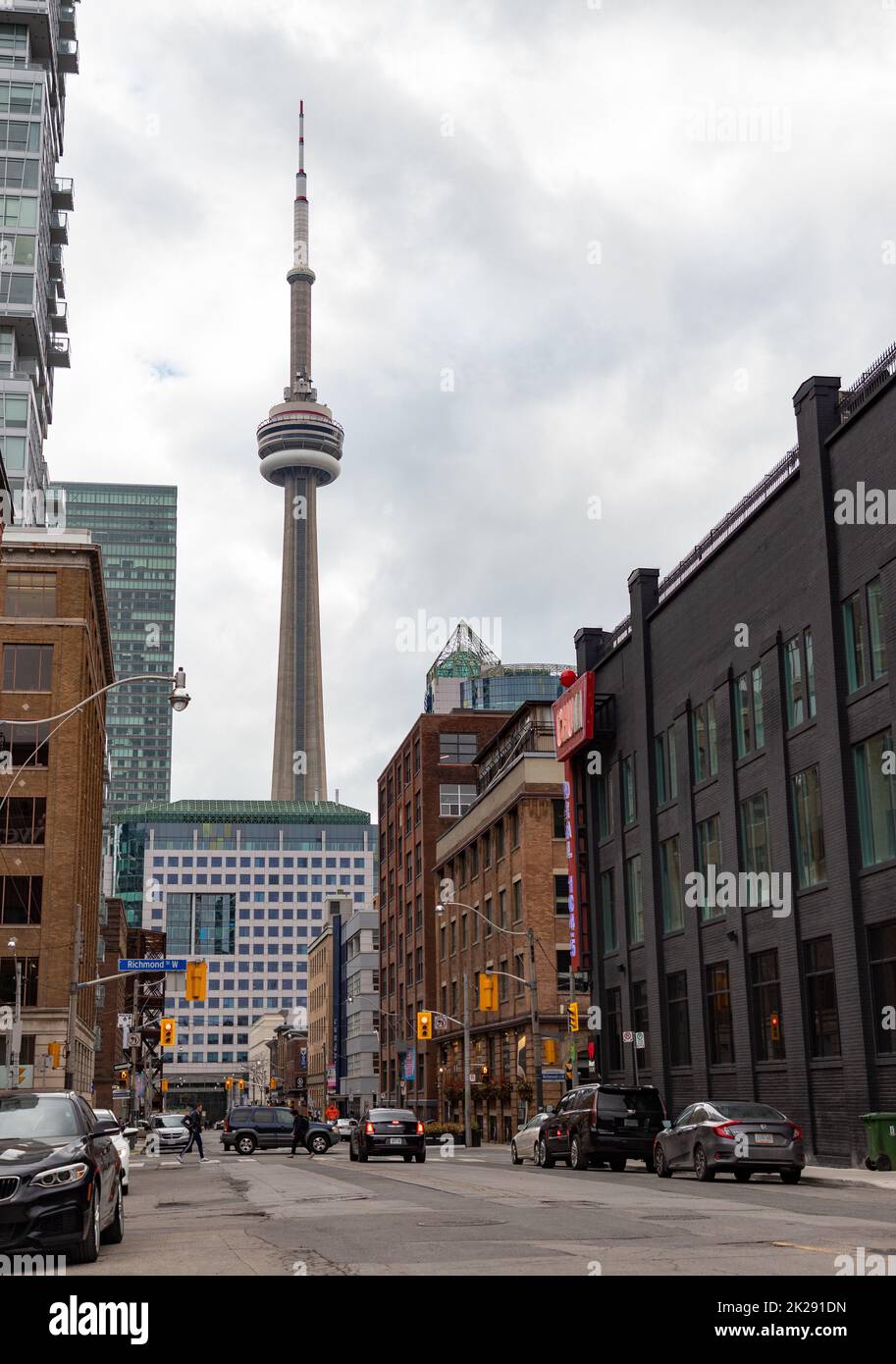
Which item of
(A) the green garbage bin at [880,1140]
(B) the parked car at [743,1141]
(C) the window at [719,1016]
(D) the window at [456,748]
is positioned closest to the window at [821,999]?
(A) the green garbage bin at [880,1140]

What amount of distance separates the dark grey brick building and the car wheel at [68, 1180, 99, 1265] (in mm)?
21455

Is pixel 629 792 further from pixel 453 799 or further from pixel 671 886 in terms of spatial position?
pixel 453 799

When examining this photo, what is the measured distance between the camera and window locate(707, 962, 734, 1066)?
4075 cm

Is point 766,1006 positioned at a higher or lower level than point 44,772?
lower

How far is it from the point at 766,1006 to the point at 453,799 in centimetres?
6245

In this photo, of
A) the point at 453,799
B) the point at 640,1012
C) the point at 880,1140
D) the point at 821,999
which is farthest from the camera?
the point at 453,799

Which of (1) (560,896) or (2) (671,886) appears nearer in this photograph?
(2) (671,886)

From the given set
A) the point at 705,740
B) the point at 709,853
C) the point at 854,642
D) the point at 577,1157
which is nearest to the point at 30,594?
the point at 705,740

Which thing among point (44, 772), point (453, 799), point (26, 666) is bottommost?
point (44, 772)

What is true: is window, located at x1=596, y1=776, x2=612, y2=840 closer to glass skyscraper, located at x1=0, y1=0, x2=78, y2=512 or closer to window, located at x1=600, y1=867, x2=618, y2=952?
window, located at x1=600, y1=867, x2=618, y2=952

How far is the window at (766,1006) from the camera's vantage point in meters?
37.1

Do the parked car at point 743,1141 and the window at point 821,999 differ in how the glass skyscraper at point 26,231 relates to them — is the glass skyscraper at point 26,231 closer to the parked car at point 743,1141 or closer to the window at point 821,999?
the window at point 821,999

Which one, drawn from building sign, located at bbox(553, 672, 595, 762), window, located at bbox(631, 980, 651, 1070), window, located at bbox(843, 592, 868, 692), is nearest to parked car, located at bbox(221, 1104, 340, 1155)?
window, located at bbox(631, 980, 651, 1070)

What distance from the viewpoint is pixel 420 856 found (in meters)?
100
